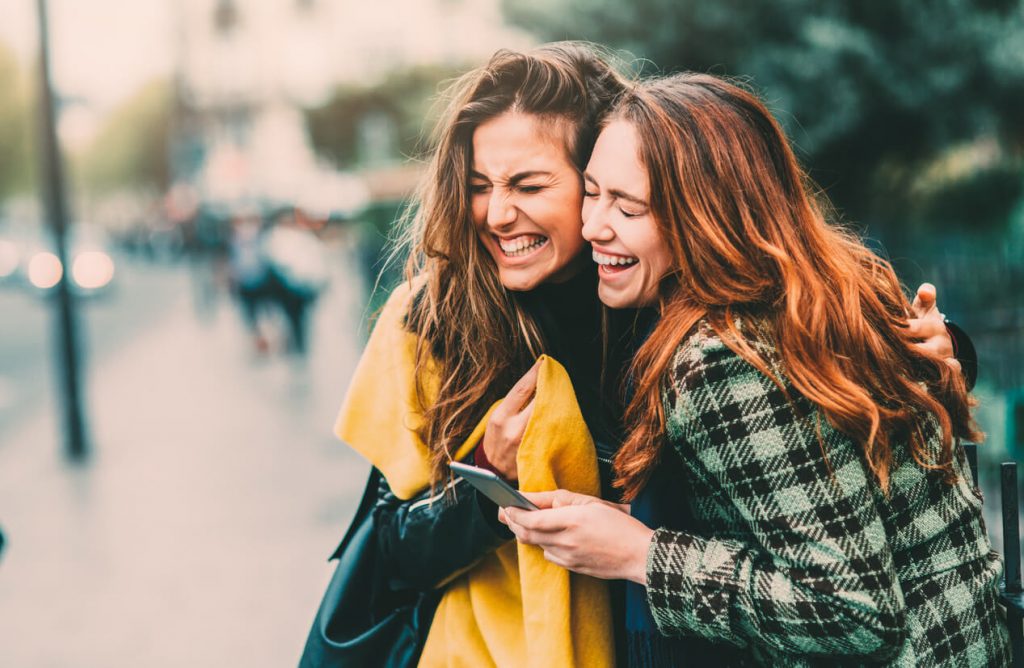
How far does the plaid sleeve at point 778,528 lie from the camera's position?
1536 millimetres

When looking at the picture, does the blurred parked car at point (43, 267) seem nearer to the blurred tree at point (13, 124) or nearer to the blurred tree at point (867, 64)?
the blurred tree at point (867, 64)

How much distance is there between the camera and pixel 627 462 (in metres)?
1.74

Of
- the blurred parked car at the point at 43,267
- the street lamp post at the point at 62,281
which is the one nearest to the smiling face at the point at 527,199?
the street lamp post at the point at 62,281

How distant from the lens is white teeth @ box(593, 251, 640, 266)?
188cm

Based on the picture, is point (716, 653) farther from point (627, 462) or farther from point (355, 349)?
point (355, 349)

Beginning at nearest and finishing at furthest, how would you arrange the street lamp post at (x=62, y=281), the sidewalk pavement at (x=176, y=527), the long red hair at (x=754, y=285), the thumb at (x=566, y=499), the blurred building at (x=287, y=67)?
1. the long red hair at (x=754, y=285)
2. the thumb at (x=566, y=499)
3. the sidewalk pavement at (x=176, y=527)
4. the street lamp post at (x=62, y=281)
5. the blurred building at (x=287, y=67)

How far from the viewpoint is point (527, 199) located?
2.18 m

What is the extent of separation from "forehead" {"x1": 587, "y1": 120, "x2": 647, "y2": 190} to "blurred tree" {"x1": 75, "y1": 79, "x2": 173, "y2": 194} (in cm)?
7073

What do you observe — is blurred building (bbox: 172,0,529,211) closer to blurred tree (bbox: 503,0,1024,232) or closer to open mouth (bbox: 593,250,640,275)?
blurred tree (bbox: 503,0,1024,232)

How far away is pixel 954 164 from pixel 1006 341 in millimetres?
5756

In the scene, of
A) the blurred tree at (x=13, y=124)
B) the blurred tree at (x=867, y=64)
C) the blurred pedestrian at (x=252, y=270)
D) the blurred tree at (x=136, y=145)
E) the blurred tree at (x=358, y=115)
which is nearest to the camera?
the blurred tree at (x=867, y=64)

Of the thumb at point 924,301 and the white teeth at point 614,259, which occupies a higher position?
the white teeth at point 614,259

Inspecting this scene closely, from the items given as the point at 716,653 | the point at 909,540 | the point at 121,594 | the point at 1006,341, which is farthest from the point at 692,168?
the point at 1006,341

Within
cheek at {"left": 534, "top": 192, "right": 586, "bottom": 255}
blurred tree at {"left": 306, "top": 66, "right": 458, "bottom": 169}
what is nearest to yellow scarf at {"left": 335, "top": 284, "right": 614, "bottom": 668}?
cheek at {"left": 534, "top": 192, "right": 586, "bottom": 255}
